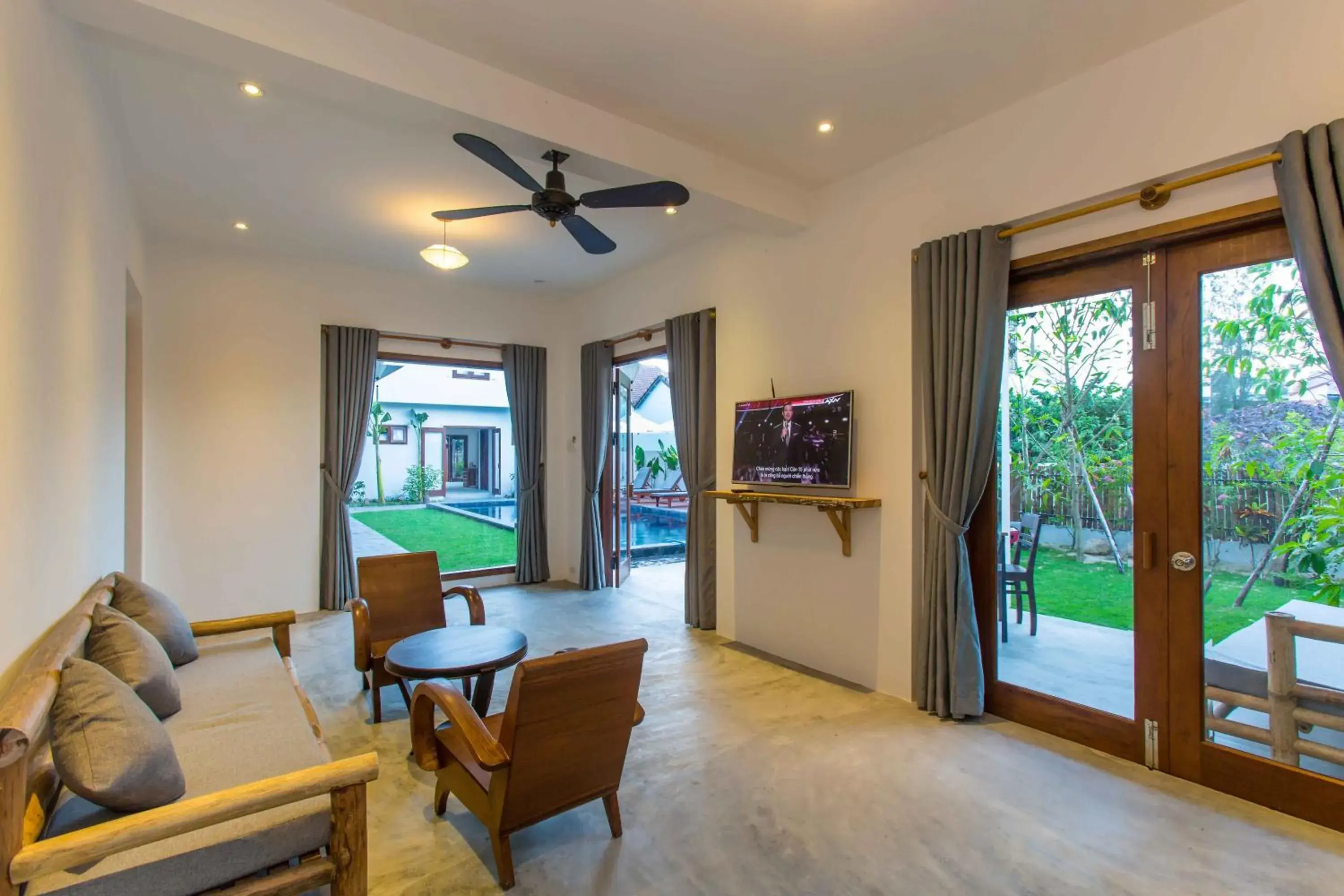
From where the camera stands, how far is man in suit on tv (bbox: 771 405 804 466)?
13.6ft

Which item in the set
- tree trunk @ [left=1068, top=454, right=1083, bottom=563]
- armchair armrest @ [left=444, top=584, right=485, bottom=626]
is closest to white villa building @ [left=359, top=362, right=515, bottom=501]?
armchair armrest @ [left=444, top=584, right=485, bottom=626]

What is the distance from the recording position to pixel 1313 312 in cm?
221

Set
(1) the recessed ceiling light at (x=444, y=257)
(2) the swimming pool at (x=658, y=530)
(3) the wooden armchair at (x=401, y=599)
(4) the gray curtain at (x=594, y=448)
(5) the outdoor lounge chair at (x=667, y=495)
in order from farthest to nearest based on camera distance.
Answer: (5) the outdoor lounge chair at (x=667, y=495) < (2) the swimming pool at (x=658, y=530) < (4) the gray curtain at (x=594, y=448) < (1) the recessed ceiling light at (x=444, y=257) < (3) the wooden armchair at (x=401, y=599)

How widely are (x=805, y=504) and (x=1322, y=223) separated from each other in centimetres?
258

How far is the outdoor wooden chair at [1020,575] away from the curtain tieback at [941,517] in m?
0.26

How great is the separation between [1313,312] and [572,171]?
3260 mm

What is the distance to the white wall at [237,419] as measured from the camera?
507 centimetres

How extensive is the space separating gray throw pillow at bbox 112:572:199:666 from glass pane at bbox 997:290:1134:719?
4.16m

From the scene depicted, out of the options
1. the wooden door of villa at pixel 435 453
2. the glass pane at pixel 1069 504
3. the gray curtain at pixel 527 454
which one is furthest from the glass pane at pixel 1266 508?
the wooden door of villa at pixel 435 453

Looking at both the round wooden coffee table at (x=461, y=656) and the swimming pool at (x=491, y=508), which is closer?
the round wooden coffee table at (x=461, y=656)

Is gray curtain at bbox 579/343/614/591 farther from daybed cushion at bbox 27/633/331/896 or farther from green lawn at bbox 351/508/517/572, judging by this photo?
daybed cushion at bbox 27/633/331/896

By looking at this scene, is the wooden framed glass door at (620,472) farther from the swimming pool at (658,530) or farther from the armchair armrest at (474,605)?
the armchair armrest at (474,605)

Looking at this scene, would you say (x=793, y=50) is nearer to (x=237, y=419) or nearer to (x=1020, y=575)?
(x=1020, y=575)

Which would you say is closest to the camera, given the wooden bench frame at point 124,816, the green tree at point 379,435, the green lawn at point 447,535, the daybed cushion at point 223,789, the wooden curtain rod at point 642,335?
the wooden bench frame at point 124,816
